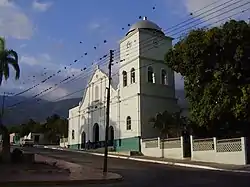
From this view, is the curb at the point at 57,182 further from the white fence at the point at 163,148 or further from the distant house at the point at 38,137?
the distant house at the point at 38,137

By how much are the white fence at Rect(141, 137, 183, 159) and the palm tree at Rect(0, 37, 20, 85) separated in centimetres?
1478

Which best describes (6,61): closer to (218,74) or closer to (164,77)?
(218,74)

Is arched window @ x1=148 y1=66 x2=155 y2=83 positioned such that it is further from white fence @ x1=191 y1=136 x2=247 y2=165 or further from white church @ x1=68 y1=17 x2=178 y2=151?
white fence @ x1=191 y1=136 x2=247 y2=165

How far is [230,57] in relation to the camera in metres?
29.7

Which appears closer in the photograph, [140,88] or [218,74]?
[218,74]

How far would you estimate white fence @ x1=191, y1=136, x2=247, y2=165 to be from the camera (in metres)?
28.4

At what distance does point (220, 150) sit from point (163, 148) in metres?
7.86

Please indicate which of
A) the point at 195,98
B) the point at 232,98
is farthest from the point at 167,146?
the point at 232,98

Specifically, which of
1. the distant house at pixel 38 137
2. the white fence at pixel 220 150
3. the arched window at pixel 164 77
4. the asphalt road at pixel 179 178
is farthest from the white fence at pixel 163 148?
the distant house at pixel 38 137

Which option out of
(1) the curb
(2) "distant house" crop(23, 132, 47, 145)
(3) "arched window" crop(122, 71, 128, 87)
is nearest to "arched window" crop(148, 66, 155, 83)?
(3) "arched window" crop(122, 71, 128, 87)

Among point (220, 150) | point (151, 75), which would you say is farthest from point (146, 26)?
point (220, 150)

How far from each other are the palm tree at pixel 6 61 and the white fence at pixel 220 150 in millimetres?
14678

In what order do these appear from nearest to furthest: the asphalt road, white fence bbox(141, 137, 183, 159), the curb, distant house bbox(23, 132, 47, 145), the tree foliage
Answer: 1. the curb
2. the asphalt road
3. white fence bbox(141, 137, 183, 159)
4. the tree foliage
5. distant house bbox(23, 132, 47, 145)

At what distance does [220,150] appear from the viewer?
30328 millimetres
